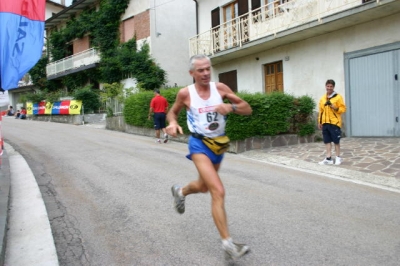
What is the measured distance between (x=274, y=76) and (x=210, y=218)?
12.1m

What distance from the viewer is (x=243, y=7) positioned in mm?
16766

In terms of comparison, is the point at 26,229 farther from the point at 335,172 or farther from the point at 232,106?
the point at 335,172

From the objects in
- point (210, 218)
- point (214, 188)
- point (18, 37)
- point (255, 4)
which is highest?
point (255, 4)

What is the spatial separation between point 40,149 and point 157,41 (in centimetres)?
1368

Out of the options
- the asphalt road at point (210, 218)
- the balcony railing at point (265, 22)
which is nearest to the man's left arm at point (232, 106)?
the asphalt road at point (210, 218)

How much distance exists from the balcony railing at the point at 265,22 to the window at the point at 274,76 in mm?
1477

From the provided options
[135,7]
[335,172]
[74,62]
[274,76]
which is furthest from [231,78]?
[74,62]

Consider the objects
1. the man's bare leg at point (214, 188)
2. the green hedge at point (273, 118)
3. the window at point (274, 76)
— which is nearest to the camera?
the man's bare leg at point (214, 188)

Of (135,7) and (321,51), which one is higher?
(135,7)

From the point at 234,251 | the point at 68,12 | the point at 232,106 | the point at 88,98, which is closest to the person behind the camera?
the point at 234,251

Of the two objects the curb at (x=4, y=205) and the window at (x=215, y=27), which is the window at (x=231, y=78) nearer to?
the window at (x=215, y=27)

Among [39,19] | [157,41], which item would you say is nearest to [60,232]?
[39,19]

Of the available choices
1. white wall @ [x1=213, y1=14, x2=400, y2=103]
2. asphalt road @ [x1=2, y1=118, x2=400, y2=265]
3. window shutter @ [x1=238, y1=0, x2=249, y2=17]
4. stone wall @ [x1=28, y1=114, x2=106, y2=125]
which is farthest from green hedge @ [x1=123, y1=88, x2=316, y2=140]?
stone wall @ [x1=28, y1=114, x2=106, y2=125]

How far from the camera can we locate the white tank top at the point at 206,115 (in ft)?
12.4
